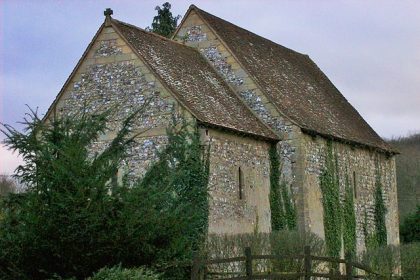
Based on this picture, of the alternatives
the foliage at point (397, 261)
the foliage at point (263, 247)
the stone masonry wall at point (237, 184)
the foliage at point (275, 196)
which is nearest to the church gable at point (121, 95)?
the stone masonry wall at point (237, 184)

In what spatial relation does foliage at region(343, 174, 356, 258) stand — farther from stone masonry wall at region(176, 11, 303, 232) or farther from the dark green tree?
the dark green tree

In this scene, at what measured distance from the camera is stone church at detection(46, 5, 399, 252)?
2694 centimetres

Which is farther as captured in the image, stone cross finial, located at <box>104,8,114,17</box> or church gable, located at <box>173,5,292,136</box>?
church gable, located at <box>173,5,292,136</box>

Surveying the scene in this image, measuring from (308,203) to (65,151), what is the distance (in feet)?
45.8

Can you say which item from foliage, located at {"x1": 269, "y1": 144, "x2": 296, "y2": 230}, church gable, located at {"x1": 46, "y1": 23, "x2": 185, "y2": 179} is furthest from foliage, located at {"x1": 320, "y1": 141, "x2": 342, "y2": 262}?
church gable, located at {"x1": 46, "y1": 23, "x2": 185, "y2": 179}

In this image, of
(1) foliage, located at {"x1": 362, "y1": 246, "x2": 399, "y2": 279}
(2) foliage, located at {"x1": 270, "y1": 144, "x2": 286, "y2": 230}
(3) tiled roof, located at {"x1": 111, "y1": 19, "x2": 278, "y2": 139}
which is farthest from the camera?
(2) foliage, located at {"x1": 270, "y1": 144, "x2": 286, "y2": 230}

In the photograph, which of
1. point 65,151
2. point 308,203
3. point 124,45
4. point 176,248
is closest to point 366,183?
point 308,203

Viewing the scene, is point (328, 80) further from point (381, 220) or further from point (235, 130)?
point (235, 130)

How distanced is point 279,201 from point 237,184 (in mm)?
2575

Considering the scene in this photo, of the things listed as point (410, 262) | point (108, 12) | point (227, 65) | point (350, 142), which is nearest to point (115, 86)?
point (108, 12)

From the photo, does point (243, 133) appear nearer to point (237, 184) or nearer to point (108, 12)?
point (237, 184)

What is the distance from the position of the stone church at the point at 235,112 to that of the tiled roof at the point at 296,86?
2.3 inches

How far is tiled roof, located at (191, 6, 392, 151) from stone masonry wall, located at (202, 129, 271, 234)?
2.47 meters

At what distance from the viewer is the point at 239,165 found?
1101 inches
